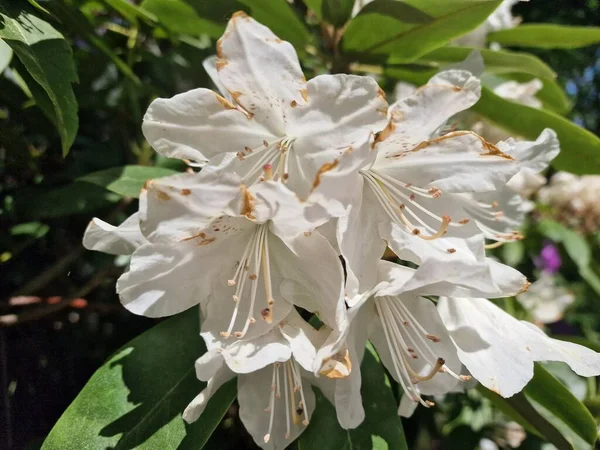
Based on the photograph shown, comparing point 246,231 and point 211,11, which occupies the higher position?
point 211,11

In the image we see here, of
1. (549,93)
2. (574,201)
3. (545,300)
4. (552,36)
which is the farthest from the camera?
(545,300)

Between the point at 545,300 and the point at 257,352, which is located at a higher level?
the point at 257,352

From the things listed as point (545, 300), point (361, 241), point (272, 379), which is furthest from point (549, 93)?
point (545, 300)

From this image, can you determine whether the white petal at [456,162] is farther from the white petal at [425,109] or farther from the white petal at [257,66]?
the white petal at [257,66]

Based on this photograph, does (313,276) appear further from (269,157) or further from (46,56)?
(46,56)

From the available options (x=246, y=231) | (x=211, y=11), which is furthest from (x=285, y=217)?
(x=211, y=11)

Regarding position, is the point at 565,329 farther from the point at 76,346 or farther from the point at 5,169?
the point at 5,169

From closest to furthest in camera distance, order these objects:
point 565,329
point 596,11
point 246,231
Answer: point 246,231
point 596,11
point 565,329
